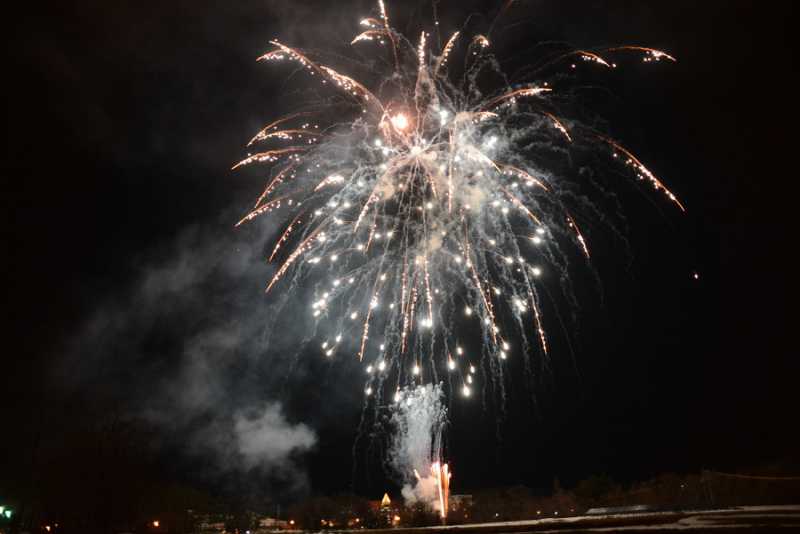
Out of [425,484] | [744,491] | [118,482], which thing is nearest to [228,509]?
[425,484]

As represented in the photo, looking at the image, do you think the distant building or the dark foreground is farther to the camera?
the distant building

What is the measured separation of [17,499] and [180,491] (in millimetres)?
37838

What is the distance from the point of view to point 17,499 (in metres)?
36.2

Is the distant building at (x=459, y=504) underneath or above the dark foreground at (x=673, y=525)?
underneath

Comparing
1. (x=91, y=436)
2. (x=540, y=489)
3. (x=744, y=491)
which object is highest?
(x=91, y=436)

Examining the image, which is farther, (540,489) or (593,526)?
(540,489)

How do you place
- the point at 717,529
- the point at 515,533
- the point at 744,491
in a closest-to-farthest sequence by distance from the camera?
the point at 717,529, the point at 515,533, the point at 744,491

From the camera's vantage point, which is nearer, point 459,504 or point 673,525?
point 673,525

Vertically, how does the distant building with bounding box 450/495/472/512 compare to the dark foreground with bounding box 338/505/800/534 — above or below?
below

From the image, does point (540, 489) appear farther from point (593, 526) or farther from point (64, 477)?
point (593, 526)

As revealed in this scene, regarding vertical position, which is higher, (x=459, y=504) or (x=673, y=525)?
(x=673, y=525)

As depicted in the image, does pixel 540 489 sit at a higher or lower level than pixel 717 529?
lower

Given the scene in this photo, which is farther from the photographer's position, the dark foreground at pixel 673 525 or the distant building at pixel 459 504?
the distant building at pixel 459 504

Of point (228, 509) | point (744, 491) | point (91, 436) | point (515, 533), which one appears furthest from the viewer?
point (228, 509)
